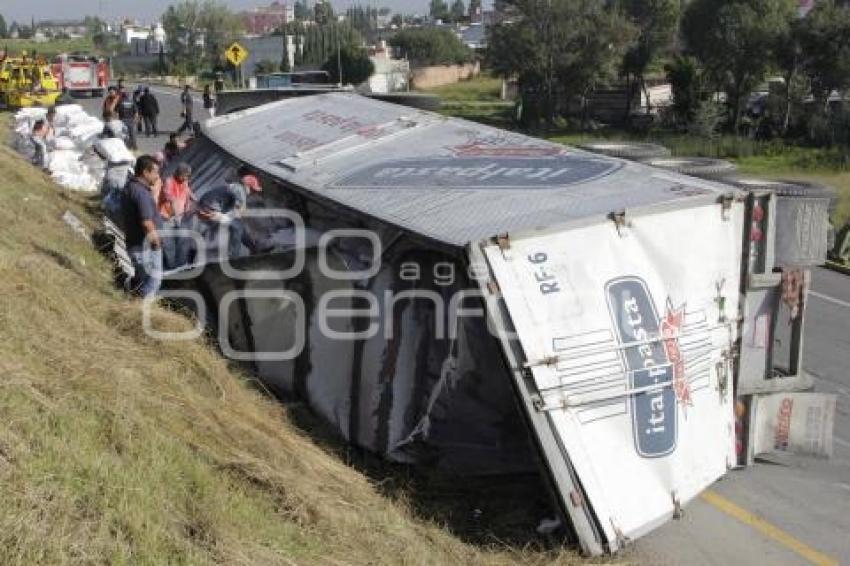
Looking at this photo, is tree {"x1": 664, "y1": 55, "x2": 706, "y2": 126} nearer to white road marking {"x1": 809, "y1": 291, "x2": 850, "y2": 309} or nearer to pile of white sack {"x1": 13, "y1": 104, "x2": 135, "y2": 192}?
white road marking {"x1": 809, "y1": 291, "x2": 850, "y2": 309}

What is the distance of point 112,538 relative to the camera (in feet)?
12.5

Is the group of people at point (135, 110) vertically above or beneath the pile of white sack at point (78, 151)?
above

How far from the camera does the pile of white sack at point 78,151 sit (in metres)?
13.7

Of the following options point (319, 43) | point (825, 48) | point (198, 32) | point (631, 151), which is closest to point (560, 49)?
point (825, 48)

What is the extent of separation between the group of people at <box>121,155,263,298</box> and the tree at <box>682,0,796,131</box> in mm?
27102

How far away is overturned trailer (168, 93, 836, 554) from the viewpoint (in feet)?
17.0

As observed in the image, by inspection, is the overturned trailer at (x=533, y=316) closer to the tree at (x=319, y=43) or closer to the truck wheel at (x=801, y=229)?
the truck wheel at (x=801, y=229)

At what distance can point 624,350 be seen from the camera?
538 cm

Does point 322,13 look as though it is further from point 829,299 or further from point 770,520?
point 770,520

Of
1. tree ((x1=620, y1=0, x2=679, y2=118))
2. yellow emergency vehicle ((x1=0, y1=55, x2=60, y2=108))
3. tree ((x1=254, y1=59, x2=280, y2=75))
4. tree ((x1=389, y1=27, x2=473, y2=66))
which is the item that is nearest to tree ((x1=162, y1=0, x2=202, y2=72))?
tree ((x1=254, y1=59, x2=280, y2=75))

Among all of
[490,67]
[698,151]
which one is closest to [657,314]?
[698,151]

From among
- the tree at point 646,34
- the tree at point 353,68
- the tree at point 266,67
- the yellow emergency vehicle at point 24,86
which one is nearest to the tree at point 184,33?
the tree at point 266,67

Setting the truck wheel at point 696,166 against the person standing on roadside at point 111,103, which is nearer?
the truck wheel at point 696,166

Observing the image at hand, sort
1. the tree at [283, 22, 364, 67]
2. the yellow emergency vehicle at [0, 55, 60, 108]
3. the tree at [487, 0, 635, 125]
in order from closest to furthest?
1. the yellow emergency vehicle at [0, 55, 60, 108]
2. the tree at [487, 0, 635, 125]
3. the tree at [283, 22, 364, 67]
